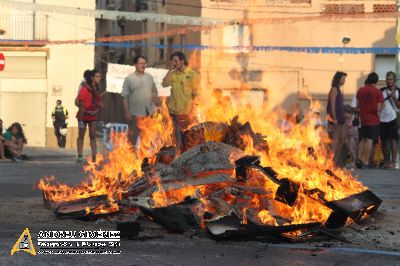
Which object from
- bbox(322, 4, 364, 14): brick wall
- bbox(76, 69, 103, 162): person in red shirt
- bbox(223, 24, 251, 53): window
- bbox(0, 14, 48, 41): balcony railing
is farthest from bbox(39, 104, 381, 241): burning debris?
bbox(322, 4, 364, 14): brick wall

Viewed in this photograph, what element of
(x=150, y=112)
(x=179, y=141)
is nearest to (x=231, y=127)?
(x=179, y=141)

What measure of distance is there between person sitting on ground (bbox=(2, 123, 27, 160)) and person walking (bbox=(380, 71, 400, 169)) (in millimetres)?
8164

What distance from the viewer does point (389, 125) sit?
1666 centimetres

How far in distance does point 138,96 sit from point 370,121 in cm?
486

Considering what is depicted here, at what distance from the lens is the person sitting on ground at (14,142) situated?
19.1 metres

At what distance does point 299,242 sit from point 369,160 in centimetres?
994

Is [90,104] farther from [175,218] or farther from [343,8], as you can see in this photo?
[343,8]

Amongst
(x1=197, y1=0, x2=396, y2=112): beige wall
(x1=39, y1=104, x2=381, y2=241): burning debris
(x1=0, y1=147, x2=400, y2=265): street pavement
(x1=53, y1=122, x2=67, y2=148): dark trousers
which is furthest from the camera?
(x1=197, y1=0, x2=396, y2=112): beige wall

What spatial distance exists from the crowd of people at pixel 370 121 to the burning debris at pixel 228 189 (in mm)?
6529

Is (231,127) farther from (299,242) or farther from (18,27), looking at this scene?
(18,27)

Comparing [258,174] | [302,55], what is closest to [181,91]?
[258,174]

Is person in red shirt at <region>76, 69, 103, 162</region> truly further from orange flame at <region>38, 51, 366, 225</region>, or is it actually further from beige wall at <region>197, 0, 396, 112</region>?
beige wall at <region>197, 0, 396, 112</region>

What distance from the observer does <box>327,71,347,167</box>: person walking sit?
1521 centimetres

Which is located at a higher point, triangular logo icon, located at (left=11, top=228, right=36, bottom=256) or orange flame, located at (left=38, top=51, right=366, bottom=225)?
orange flame, located at (left=38, top=51, right=366, bottom=225)
